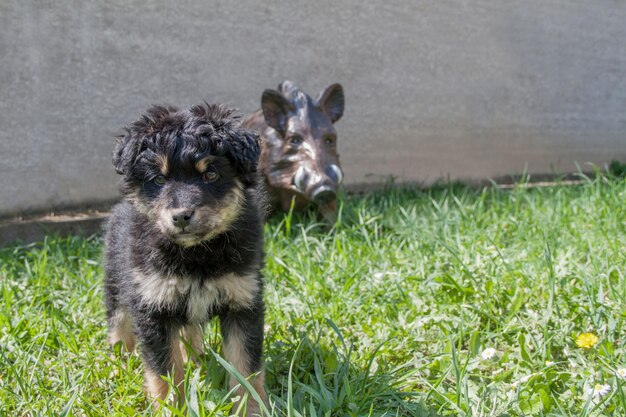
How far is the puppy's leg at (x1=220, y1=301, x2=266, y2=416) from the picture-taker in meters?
2.83

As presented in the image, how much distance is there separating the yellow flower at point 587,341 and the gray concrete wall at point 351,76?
4.07 metres

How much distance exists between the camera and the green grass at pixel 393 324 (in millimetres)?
2773

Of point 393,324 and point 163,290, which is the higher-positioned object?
point 163,290

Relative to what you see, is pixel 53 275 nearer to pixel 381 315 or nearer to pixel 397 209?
pixel 381 315

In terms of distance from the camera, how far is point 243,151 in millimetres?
2777

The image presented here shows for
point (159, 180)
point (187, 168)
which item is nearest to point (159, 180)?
point (159, 180)

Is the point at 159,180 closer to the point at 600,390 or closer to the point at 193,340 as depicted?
the point at 193,340

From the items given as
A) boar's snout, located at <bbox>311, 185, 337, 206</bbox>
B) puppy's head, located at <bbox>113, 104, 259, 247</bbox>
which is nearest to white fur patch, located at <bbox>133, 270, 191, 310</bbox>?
puppy's head, located at <bbox>113, 104, 259, 247</bbox>

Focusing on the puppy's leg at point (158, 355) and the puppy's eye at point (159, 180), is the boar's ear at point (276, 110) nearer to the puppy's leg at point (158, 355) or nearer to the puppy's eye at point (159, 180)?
the puppy's eye at point (159, 180)

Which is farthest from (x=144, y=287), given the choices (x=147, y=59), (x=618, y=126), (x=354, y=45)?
(x=618, y=126)

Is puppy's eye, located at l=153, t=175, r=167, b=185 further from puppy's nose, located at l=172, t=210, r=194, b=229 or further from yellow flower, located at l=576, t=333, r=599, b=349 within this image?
yellow flower, located at l=576, t=333, r=599, b=349

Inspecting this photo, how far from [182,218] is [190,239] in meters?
0.14

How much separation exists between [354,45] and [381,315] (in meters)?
4.02

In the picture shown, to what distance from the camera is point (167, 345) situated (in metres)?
2.82
